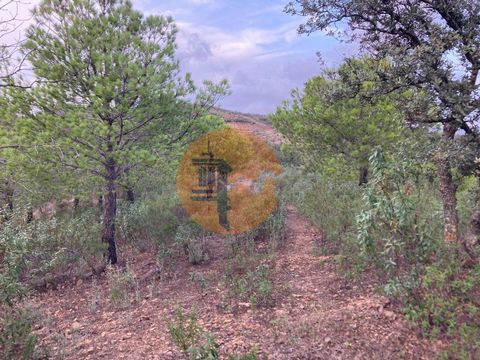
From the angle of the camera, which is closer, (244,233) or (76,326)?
(76,326)

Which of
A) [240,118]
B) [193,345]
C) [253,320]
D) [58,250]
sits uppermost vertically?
[240,118]

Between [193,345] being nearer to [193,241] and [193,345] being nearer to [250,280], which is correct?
[250,280]

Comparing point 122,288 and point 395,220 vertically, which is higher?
point 395,220

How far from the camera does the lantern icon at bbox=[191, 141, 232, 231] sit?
10.3 meters

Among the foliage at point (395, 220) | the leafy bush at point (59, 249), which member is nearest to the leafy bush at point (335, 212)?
the foliage at point (395, 220)

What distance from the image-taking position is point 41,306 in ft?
22.2

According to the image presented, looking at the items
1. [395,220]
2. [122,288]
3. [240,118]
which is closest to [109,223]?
[122,288]

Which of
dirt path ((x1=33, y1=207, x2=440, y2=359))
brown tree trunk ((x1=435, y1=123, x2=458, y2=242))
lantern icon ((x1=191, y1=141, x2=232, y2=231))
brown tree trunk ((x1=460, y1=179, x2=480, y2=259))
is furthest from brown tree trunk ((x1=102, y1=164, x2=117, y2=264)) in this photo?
brown tree trunk ((x1=460, y1=179, x2=480, y2=259))

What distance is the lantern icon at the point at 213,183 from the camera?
10.3 meters

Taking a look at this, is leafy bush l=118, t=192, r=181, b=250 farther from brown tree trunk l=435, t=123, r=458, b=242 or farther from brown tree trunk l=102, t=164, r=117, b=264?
brown tree trunk l=435, t=123, r=458, b=242

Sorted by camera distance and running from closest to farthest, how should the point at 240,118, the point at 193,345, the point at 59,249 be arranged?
the point at 193,345, the point at 59,249, the point at 240,118

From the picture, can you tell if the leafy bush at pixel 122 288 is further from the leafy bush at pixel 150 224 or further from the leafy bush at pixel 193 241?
the leafy bush at pixel 150 224

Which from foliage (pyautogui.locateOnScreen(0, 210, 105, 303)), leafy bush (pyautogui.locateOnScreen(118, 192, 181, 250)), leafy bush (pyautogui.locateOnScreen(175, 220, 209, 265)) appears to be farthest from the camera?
leafy bush (pyautogui.locateOnScreen(118, 192, 181, 250))

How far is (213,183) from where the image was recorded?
40.0ft
